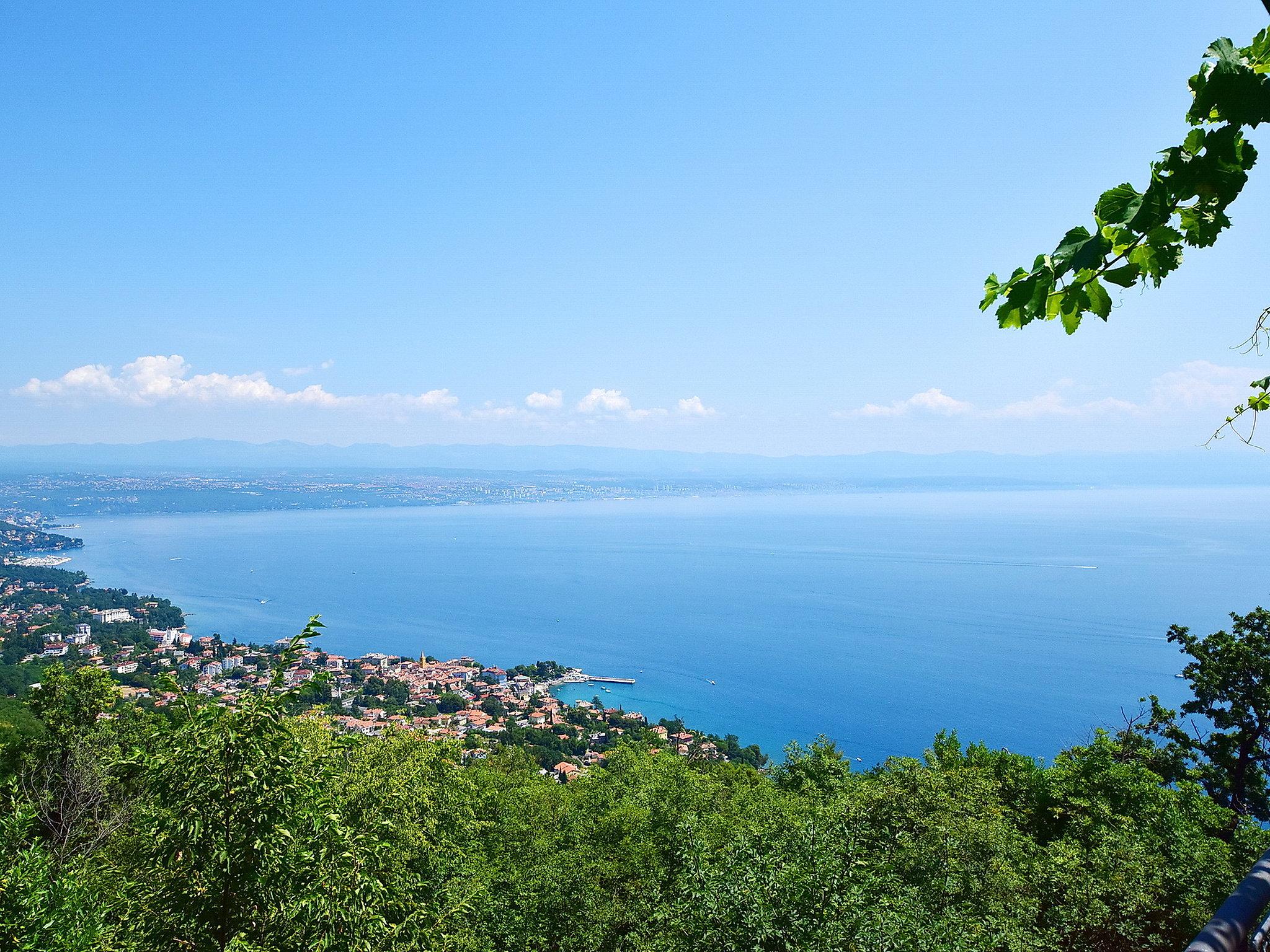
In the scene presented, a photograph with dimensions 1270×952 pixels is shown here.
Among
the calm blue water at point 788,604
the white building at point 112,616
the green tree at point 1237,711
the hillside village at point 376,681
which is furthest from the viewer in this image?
the white building at point 112,616

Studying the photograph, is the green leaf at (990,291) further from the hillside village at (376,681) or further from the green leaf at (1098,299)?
the hillside village at (376,681)

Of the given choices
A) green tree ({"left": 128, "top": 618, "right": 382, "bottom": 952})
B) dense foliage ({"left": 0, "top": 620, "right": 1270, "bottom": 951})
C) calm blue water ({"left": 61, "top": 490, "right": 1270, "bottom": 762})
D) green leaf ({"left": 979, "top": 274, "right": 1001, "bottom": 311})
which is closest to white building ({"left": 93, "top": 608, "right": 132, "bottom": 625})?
calm blue water ({"left": 61, "top": 490, "right": 1270, "bottom": 762})

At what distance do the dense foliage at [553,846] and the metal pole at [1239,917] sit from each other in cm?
474

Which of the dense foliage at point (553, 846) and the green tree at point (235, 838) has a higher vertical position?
the green tree at point (235, 838)

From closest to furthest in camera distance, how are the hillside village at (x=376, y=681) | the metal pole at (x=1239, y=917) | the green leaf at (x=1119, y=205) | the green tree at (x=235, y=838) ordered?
the metal pole at (x=1239, y=917) → the green leaf at (x=1119, y=205) → the green tree at (x=235, y=838) → the hillside village at (x=376, y=681)

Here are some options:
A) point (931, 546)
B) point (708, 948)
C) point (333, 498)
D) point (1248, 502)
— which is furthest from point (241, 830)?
point (1248, 502)

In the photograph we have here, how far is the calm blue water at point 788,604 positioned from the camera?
3847 centimetres

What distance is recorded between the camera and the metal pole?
996mm

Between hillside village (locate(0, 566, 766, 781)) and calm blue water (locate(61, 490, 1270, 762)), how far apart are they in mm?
3980

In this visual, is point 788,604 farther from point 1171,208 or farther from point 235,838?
point 1171,208

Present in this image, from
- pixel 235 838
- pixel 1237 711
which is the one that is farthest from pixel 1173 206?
pixel 1237 711

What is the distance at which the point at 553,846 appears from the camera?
11000mm

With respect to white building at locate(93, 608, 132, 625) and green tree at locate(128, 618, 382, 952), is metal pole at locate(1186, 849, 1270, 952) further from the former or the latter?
white building at locate(93, 608, 132, 625)

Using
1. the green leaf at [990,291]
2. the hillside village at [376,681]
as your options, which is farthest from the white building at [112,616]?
the green leaf at [990,291]
